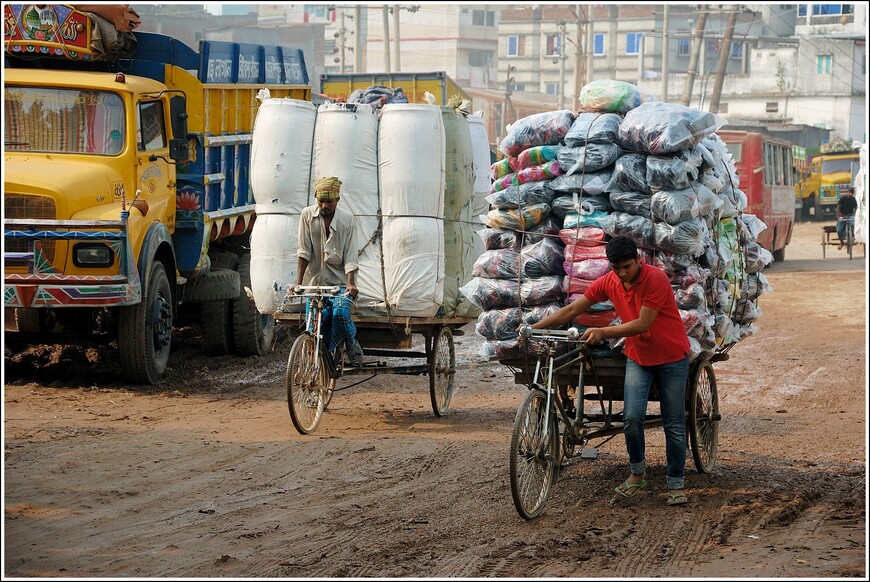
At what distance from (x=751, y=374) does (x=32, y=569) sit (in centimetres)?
949

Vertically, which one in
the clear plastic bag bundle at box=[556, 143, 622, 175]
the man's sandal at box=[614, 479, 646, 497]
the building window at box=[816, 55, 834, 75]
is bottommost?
the man's sandal at box=[614, 479, 646, 497]

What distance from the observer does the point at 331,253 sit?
374 inches

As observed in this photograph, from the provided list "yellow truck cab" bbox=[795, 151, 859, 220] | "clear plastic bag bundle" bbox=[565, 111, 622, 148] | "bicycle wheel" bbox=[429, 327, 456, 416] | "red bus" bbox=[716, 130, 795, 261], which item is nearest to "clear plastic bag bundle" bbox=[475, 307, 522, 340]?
"clear plastic bag bundle" bbox=[565, 111, 622, 148]

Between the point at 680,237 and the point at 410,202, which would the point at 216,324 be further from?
the point at 680,237

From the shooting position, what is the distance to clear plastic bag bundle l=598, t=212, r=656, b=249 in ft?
24.8

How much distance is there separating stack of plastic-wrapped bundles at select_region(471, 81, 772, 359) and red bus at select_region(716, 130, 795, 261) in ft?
53.1

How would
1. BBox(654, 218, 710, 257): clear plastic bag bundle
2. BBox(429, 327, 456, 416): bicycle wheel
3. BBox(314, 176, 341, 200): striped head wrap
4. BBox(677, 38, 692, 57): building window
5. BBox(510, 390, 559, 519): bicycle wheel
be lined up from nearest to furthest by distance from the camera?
BBox(510, 390, 559, 519): bicycle wheel
BBox(654, 218, 710, 257): clear plastic bag bundle
BBox(314, 176, 341, 200): striped head wrap
BBox(429, 327, 456, 416): bicycle wheel
BBox(677, 38, 692, 57): building window

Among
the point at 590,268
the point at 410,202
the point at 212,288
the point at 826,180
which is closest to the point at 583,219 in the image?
the point at 590,268

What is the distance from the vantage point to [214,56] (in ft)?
44.3

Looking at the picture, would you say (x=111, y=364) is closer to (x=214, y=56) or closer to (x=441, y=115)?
(x=214, y=56)

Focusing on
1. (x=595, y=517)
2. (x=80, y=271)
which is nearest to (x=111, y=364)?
(x=80, y=271)

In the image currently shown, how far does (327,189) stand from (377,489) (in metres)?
2.73

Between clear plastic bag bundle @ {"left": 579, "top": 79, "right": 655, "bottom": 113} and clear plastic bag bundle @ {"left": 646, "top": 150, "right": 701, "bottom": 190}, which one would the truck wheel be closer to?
clear plastic bag bundle @ {"left": 579, "top": 79, "right": 655, "bottom": 113}

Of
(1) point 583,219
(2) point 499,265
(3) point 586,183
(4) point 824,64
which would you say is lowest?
(2) point 499,265
